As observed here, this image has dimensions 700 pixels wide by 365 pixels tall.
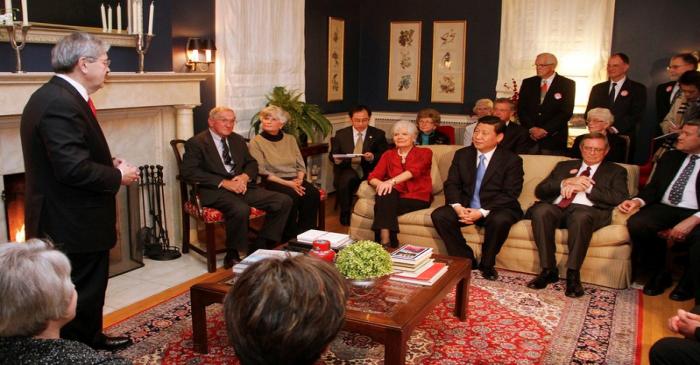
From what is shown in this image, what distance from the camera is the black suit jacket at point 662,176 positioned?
14.1 feet

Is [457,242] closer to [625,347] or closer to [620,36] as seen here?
[625,347]

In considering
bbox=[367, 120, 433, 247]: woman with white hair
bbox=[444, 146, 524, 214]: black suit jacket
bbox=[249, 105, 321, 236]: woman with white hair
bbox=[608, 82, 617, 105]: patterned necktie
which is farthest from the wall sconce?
bbox=[608, 82, 617, 105]: patterned necktie

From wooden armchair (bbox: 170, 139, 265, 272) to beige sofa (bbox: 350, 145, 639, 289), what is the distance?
3.46 ft

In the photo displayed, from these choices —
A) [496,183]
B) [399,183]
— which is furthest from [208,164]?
[496,183]

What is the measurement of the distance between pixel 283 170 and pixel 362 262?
2.28 meters

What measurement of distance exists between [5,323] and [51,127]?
4.26 feet

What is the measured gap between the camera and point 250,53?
5.87 metres

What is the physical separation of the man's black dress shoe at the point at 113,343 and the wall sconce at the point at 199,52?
261 centimetres

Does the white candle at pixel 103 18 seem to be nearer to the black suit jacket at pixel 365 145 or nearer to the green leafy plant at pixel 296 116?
the green leafy plant at pixel 296 116

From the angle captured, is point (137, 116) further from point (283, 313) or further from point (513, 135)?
point (283, 313)

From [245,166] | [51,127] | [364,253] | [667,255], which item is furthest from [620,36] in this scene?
[51,127]

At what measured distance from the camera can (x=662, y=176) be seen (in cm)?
436

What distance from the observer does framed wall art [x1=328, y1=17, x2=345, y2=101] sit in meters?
7.36

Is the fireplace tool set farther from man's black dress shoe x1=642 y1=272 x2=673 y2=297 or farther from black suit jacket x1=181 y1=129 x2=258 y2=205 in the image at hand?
man's black dress shoe x1=642 y1=272 x2=673 y2=297
